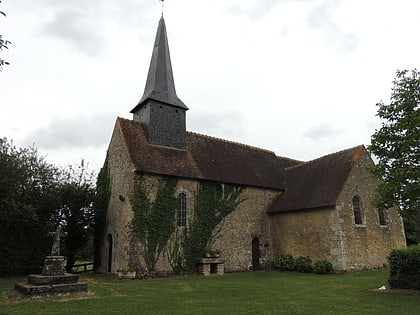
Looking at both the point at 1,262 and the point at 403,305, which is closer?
the point at 403,305

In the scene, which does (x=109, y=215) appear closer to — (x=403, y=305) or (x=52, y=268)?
(x=52, y=268)

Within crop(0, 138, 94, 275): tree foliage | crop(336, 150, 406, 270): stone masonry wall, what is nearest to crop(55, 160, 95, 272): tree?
crop(0, 138, 94, 275): tree foliage

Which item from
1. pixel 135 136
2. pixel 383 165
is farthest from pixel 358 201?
pixel 135 136

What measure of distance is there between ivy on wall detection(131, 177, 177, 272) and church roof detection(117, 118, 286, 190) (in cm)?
87

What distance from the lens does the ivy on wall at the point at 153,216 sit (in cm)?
1716

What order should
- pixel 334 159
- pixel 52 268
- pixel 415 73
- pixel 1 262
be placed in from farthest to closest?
pixel 334 159 → pixel 1 262 → pixel 52 268 → pixel 415 73

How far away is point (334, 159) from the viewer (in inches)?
855

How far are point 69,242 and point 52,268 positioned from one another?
323 inches

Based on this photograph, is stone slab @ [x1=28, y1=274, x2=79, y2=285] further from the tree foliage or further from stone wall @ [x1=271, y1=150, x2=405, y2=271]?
stone wall @ [x1=271, y1=150, x2=405, y2=271]

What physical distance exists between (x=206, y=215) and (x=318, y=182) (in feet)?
22.9

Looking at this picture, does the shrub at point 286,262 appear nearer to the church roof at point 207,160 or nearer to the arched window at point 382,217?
the church roof at point 207,160

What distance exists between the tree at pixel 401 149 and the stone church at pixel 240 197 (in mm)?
7403

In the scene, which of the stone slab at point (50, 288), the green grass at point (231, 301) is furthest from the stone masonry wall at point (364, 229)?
the stone slab at point (50, 288)

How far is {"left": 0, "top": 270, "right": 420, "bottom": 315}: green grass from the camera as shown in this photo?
27.8 feet
